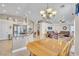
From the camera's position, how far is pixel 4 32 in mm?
2473

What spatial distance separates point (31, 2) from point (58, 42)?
0.93 metres

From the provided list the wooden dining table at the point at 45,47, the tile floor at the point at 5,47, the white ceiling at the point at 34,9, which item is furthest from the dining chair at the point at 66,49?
the tile floor at the point at 5,47

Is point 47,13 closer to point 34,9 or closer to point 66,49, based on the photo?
point 34,9

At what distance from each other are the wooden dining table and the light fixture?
460 millimetres

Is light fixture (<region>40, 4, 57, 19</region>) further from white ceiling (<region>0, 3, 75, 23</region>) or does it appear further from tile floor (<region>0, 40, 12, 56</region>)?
tile floor (<region>0, 40, 12, 56</region>)

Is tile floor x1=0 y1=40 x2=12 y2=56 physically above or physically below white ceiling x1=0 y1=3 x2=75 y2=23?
below

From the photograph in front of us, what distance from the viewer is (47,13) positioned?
8.11ft

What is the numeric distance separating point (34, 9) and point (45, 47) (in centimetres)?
76

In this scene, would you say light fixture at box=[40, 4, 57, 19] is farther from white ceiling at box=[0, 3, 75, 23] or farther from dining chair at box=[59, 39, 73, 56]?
dining chair at box=[59, 39, 73, 56]

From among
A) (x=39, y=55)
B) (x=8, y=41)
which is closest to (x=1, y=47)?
(x=8, y=41)

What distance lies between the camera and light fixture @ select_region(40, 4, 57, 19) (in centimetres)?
248

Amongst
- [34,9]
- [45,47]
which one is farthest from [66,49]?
[34,9]

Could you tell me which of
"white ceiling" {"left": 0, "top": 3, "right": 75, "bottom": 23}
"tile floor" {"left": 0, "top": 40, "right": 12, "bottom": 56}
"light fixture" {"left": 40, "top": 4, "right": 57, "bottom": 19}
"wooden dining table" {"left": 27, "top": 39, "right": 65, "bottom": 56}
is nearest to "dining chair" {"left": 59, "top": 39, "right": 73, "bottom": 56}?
"wooden dining table" {"left": 27, "top": 39, "right": 65, "bottom": 56}

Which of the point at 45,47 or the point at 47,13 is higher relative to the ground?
the point at 47,13
